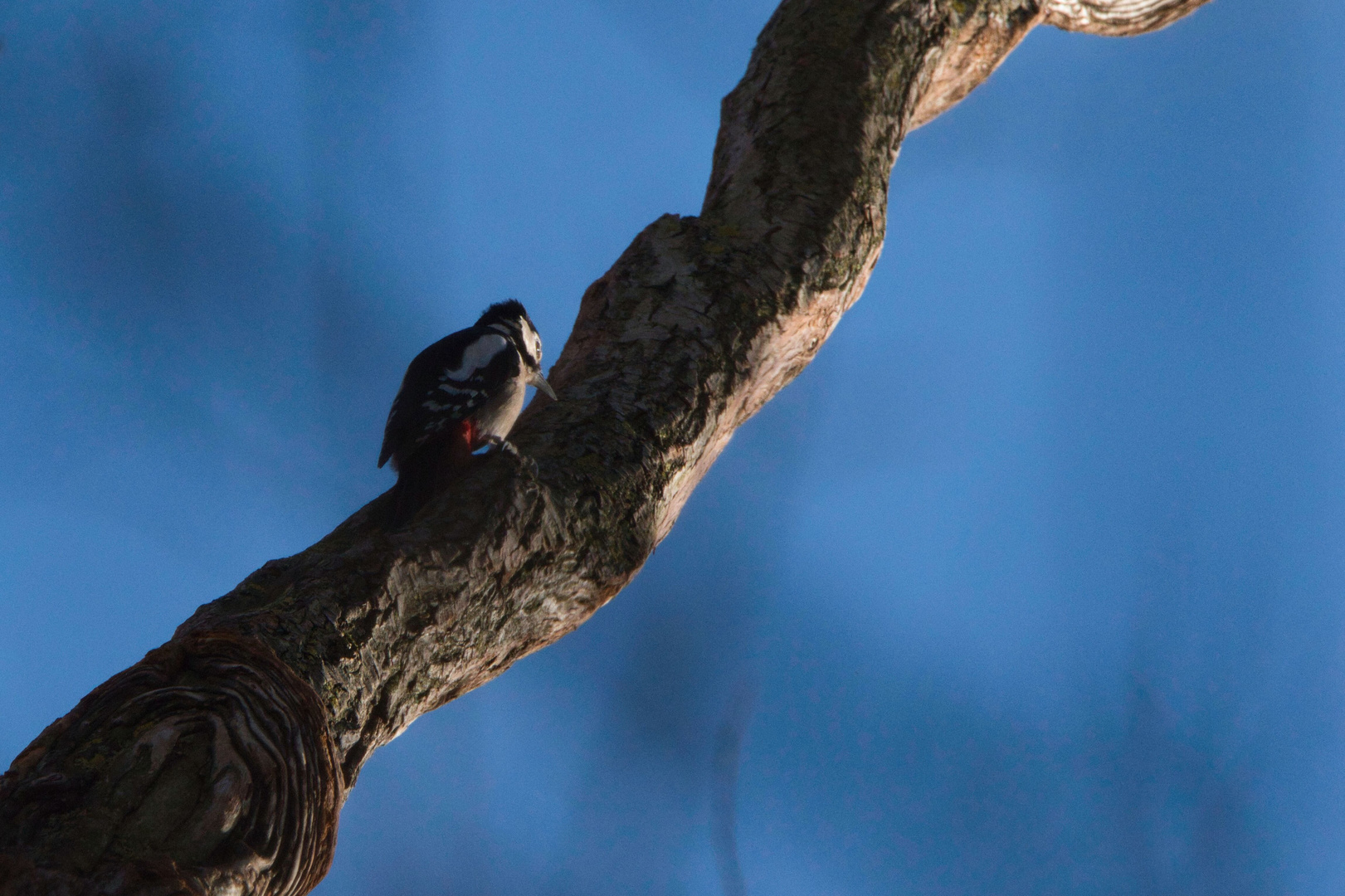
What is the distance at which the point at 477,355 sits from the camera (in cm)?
293

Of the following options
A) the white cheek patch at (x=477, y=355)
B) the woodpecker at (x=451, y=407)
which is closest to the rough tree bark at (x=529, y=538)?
the woodpecker at (x=451, y=407)

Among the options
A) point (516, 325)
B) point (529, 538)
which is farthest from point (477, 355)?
point (529, 538)

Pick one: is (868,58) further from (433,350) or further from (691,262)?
(433,350)

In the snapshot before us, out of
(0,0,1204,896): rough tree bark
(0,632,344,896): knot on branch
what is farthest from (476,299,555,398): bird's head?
(0,632,344,896): knot on branch

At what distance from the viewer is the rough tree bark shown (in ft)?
2.90

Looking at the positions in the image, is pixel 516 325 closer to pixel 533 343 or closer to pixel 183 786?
pixel 533 343

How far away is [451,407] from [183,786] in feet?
4.96

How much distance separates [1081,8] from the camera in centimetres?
306

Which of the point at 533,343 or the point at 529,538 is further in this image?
the point at 533,343

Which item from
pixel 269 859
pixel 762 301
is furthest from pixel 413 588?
pixel 762 301

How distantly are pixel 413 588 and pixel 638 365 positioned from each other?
0.68m

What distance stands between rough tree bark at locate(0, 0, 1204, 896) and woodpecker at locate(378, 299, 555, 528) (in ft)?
0.46

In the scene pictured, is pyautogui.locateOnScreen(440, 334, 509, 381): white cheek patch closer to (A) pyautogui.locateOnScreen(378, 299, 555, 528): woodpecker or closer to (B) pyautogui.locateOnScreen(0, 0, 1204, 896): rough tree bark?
(A) pyautogui.locateOnScreen(378, 299, 555, 528): woodpecker

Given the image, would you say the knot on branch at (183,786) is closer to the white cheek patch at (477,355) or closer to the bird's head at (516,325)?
the white cheek patch at (477,355)
